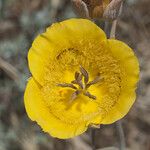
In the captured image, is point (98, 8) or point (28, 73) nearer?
point (98, 8)

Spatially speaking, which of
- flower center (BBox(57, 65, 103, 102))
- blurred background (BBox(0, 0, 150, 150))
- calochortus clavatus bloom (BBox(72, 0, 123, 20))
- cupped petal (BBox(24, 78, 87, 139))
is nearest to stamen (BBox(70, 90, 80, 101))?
flower center (BBox(57, 65, 103, 102))

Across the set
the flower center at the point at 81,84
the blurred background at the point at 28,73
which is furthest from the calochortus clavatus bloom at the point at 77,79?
the blurred background at the point at 28,73

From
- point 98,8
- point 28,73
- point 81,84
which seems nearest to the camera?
point 98,8

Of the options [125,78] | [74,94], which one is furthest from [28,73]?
[125,78]

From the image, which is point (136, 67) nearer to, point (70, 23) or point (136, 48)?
point (70, 23)

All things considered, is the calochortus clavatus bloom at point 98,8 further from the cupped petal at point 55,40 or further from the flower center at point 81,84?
the flower center at point 81,84

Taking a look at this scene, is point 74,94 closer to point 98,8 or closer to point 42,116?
point 42,116

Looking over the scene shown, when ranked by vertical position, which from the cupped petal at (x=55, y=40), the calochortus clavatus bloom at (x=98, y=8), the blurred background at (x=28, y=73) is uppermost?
the calochortus clavatus bloom at (x=98, y=8)
